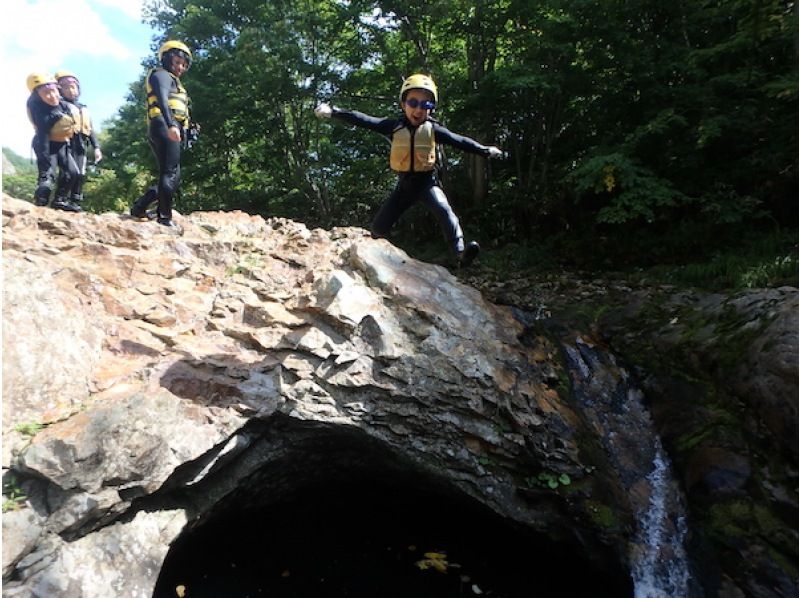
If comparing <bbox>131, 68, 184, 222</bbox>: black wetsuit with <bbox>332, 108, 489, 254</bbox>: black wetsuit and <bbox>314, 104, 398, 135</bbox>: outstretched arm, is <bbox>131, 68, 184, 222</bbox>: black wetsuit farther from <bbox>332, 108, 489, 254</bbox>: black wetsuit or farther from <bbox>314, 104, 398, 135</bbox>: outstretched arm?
<bbox>332, 108, 489, 254</bbox>: black wetsuit

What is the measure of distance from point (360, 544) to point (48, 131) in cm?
684

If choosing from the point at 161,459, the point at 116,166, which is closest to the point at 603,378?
the point at 161,459

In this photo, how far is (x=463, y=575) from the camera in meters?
5.36

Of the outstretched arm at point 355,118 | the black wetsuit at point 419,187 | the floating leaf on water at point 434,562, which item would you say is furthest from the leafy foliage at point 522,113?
the floating leaf on water at point 434,562

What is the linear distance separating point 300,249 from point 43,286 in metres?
3.23

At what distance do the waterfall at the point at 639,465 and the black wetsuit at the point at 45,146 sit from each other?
24.5 ft

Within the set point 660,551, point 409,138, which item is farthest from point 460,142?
point 660,551

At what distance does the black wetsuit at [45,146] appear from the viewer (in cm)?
680

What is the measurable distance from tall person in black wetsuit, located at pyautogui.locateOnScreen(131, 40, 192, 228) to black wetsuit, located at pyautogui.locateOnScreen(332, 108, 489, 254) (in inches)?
104

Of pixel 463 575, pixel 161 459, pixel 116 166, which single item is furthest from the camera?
pixel 116 166

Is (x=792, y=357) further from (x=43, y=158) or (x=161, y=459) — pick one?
(x=43, y=158)

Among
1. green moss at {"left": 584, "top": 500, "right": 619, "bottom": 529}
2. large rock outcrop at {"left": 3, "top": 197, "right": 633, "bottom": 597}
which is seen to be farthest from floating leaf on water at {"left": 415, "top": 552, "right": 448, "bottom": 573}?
green moss at {"left": 584, "top": 500, "right": 619, "bottom": 529}

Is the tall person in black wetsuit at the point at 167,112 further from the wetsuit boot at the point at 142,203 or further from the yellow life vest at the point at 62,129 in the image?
the yellow life vest at the point at 62,129

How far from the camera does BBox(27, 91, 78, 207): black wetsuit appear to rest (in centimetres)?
Answer: 680
